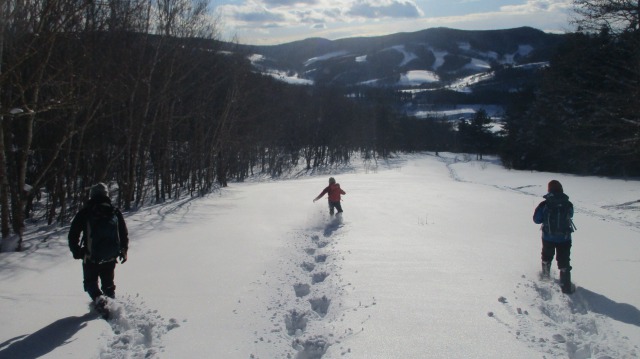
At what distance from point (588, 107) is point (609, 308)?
28.5 meters

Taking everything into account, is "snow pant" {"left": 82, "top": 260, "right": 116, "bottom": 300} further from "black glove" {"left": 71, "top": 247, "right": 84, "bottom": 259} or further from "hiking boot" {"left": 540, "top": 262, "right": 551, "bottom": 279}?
"hiking boot" {"left": 540, "top": 262, "right": 551, "bottom": 279}

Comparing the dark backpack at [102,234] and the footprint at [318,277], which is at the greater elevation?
the dark backpack at [102,234]

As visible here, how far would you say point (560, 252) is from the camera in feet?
22.7

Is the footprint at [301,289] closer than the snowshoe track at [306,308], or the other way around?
the snowshoe track at [306,308]

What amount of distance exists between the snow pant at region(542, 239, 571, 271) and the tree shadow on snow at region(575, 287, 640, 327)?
46 centimetres

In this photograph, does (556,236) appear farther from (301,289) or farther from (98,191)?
(98,191)

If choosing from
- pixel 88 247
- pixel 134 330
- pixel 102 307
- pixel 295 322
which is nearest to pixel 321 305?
pixel 295 322

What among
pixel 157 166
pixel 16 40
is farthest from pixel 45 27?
pixel 157 166

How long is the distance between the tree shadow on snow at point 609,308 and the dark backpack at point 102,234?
6.07 metres

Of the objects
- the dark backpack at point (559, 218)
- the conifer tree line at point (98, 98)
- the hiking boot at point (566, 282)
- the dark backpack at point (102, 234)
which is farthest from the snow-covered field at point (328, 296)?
the conifer tree line at point (98, 98)

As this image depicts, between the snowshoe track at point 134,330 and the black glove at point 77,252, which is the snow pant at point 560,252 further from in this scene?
the black glove at point 77,252

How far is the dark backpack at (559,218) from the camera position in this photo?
6.98m

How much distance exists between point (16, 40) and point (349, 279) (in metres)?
7.54

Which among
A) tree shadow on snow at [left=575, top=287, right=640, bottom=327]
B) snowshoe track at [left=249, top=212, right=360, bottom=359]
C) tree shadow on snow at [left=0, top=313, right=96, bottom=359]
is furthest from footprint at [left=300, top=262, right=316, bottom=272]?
tree shadow on snow at [left=575, top=287, right=640, bottom=327]
